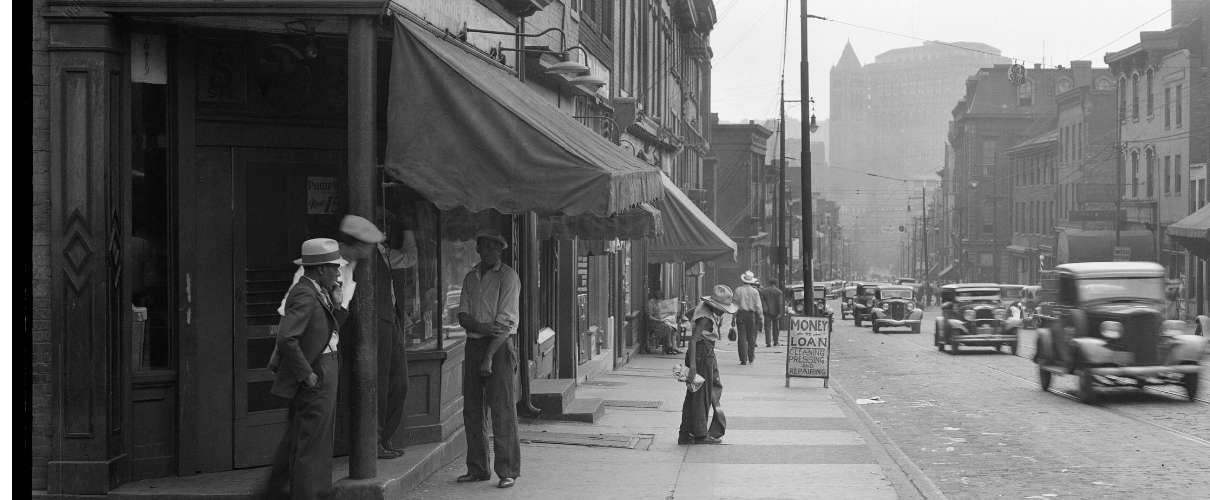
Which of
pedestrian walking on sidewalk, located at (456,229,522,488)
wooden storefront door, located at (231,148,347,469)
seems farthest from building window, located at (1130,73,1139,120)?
wooden storefront door, located at (231,148,347,469)

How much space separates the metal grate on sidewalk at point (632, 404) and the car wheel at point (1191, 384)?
23.4 ft

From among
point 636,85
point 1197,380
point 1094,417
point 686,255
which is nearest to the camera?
point 1094,417

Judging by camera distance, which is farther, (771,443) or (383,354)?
(771,443)

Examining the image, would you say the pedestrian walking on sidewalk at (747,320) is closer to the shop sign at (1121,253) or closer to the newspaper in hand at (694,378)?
the newspaper in hand at (694,378)

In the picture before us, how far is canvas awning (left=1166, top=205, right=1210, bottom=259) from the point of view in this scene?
31.1m

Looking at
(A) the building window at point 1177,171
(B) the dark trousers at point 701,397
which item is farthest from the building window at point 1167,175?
(B) the dark trousers at point 701,397

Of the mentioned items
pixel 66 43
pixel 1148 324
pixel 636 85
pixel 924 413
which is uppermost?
pixel 636 85

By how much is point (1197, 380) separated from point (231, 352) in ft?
42.9

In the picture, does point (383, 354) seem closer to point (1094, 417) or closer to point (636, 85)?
point (1094, 417)

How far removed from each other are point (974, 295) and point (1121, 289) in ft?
40.7

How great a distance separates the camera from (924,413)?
51.6ft

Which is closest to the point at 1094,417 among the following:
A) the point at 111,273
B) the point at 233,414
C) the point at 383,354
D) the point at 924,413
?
the point at 924,413

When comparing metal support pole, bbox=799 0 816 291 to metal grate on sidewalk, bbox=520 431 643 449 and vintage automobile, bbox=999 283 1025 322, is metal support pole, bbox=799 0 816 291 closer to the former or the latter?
vintage automobile, bbox=999 283 1025 322

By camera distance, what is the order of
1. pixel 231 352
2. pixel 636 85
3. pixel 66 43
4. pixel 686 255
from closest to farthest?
pixel 66 43 → pixel 231 352 → pixel 686 255 → pixel 636 85
